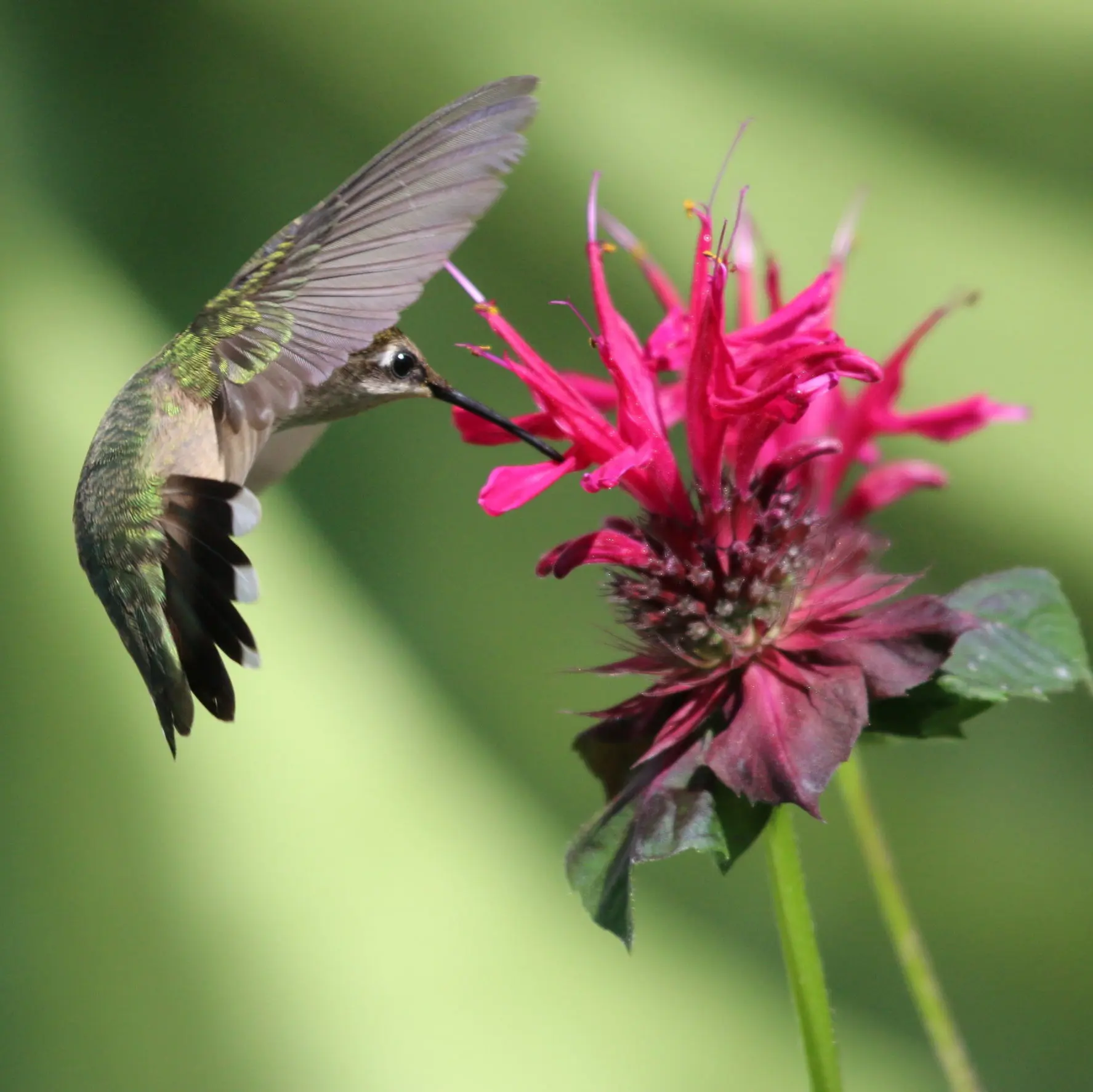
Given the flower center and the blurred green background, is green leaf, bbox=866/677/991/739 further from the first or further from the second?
the blurred green background

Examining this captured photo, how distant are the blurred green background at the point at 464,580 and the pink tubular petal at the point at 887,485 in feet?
1.20

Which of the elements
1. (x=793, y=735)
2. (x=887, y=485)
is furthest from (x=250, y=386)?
(x=887, y=485)

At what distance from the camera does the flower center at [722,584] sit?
1.89ft

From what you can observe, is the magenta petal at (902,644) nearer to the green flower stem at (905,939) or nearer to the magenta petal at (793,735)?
the magenta petal at (793,735)

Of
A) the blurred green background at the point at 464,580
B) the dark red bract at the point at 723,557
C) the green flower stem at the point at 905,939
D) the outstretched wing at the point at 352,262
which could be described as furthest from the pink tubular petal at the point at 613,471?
the blurred green background at the point at 464,580

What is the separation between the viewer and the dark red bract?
0.52 m

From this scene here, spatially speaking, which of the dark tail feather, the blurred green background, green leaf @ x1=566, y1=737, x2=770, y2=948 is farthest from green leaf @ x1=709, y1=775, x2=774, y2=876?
the blurred green background

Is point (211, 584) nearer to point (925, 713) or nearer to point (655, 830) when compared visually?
point (655, 830)

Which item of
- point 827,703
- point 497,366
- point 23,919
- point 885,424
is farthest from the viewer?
point 497,366

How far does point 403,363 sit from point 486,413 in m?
0.05

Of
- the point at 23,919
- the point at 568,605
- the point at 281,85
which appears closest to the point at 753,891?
the point at 568,605

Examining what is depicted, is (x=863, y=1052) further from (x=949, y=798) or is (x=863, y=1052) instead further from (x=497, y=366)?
(x=497, y=366)

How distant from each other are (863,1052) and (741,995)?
4.9 inches

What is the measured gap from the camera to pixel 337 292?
54 centimetres
